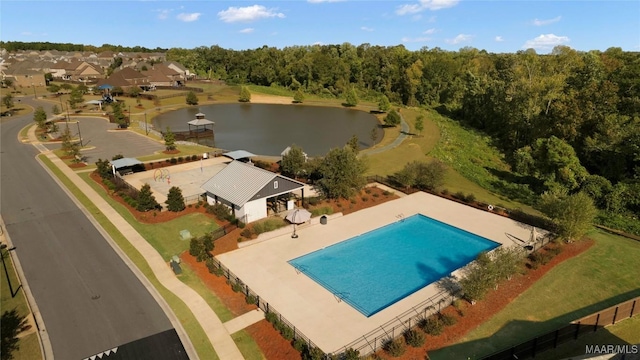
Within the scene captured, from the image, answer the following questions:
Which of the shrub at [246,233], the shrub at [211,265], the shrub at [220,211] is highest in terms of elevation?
the shrub at [220,211]

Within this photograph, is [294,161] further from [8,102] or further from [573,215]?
[8,102]

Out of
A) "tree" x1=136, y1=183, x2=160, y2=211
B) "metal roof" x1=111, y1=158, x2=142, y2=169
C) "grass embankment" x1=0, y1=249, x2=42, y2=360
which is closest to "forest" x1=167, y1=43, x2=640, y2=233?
"tree" x1=136, y1=183, x2=160, y2=211

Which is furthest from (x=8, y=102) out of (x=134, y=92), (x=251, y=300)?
(x=251, y=300)

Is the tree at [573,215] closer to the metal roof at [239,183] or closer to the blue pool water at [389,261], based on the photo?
the blue pool water at [389,261]

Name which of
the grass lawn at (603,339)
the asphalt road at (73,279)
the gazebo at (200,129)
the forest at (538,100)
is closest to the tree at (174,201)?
the asphalt road at (73,279)

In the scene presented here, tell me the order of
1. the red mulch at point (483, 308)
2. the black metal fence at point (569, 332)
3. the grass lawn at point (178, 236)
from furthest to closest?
the grass lawn at point (178, 236)
the red mulch at point (483, 308)
the black metal fence at point (569, 332)

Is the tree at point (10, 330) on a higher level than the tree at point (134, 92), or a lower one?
lower

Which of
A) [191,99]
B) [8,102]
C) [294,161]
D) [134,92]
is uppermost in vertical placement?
[134,92]

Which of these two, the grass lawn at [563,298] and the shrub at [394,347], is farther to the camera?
the grass lawn at [563,298]

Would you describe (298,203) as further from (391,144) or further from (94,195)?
(391,144)
